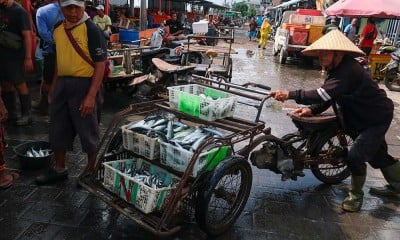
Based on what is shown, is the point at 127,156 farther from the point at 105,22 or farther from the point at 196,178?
the point at 105,22

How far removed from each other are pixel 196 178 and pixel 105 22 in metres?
8.76

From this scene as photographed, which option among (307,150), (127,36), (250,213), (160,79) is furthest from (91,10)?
(250,213)

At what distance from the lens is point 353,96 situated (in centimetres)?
367

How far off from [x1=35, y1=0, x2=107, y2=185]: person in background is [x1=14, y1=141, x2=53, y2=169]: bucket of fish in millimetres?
556

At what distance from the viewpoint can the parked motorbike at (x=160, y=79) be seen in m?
7.06

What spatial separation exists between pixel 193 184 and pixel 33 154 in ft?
7.68

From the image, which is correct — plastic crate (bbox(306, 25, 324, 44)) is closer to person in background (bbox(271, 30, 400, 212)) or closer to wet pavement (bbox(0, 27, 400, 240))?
wet pavement (bbox(0, 27, 400, 240))

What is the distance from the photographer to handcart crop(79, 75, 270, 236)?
9.18 feet

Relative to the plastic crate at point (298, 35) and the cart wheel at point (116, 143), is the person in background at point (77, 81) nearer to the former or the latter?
the cart wheel at point (116, 143)

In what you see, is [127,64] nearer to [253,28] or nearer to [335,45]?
[335,45]

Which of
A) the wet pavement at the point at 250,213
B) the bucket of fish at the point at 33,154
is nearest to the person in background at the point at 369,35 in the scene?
the wet pavement at the point at 250,213

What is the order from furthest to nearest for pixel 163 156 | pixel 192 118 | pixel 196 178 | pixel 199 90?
pixel 199 90
pixel 192 118
pixel 163 156
pixel 196 178

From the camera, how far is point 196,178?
296cm

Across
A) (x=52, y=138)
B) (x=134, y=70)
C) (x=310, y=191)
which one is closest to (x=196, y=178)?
(x=52, y=138)
